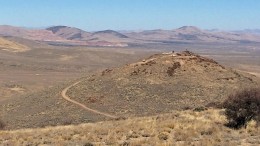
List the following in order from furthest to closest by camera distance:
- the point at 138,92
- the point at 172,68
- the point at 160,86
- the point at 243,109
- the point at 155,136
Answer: the point at 172,68 → the point at 160,86 → the point at 138,92 → the point at 243,109 → the point at 155,136

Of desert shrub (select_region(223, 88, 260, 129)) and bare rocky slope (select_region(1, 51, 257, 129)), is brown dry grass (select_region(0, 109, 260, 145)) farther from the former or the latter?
bare rocky slope (select_region(1, 51, 257, 129))

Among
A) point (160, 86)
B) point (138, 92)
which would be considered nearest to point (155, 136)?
point (138, 92)

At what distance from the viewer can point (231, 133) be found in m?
22.1

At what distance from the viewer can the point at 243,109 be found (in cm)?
2459

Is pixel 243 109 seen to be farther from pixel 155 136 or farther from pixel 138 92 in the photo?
pixel 138 92

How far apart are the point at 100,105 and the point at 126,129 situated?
2451 cm

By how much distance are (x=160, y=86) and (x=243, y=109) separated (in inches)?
1062

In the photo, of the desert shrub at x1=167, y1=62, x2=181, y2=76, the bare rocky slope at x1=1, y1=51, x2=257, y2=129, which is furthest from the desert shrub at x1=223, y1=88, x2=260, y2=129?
the desert shrub at x1=167, y1=62, x2=181, y2=76

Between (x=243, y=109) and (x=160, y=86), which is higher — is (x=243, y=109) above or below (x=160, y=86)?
above

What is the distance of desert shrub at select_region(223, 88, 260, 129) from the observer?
Answer: 24.4m

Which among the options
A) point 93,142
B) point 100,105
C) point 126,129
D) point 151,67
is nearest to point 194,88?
point 151,67

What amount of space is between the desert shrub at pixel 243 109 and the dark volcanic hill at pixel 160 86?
1933 cm

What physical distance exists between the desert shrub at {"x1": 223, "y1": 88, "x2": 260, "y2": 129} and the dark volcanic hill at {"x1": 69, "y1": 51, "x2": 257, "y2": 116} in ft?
63.4

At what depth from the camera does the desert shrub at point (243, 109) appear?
79.9 ft
